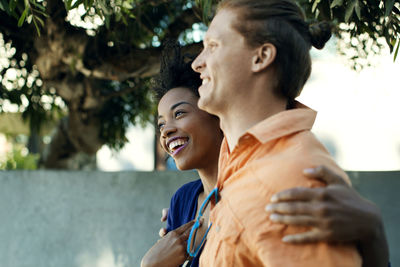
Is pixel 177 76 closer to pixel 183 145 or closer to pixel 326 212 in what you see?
pixel 183 145

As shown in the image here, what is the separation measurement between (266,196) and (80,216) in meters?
3.57

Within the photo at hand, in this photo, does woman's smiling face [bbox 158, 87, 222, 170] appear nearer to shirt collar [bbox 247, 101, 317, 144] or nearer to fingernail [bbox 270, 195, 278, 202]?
shirt collar [bbox 247, 101, 317, 144]

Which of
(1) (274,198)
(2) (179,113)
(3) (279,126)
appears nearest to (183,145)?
(2) (179,113)

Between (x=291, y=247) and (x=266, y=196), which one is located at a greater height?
(x=266, y=196)

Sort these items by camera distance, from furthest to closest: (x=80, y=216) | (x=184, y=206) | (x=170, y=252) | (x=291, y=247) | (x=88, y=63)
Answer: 1. (x=88, y=63)
2. (x=80, y=216)
3. (x=184, y=206)
4. (x=170, y=252)
5. (x=291, y=247)

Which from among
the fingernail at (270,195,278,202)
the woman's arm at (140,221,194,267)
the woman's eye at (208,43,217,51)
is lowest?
the woman's arm at (140,221,194,267)

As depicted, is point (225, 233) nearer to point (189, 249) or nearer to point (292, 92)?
point (292, 92)

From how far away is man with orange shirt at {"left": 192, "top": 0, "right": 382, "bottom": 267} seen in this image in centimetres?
125

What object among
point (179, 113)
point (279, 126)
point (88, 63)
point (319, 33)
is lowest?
point (279, 126)

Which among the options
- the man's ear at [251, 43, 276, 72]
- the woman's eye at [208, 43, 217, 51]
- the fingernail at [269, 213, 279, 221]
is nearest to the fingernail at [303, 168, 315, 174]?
the fingernail at [269, 213, 279, 221]

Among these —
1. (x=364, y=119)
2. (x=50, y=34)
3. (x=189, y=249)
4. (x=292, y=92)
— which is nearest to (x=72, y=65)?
(x=50, y=34)

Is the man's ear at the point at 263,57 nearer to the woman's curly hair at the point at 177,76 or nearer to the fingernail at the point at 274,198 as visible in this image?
the fingernail at the point at 274,198

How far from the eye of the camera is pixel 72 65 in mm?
4602

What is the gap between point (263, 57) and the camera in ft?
4.71
